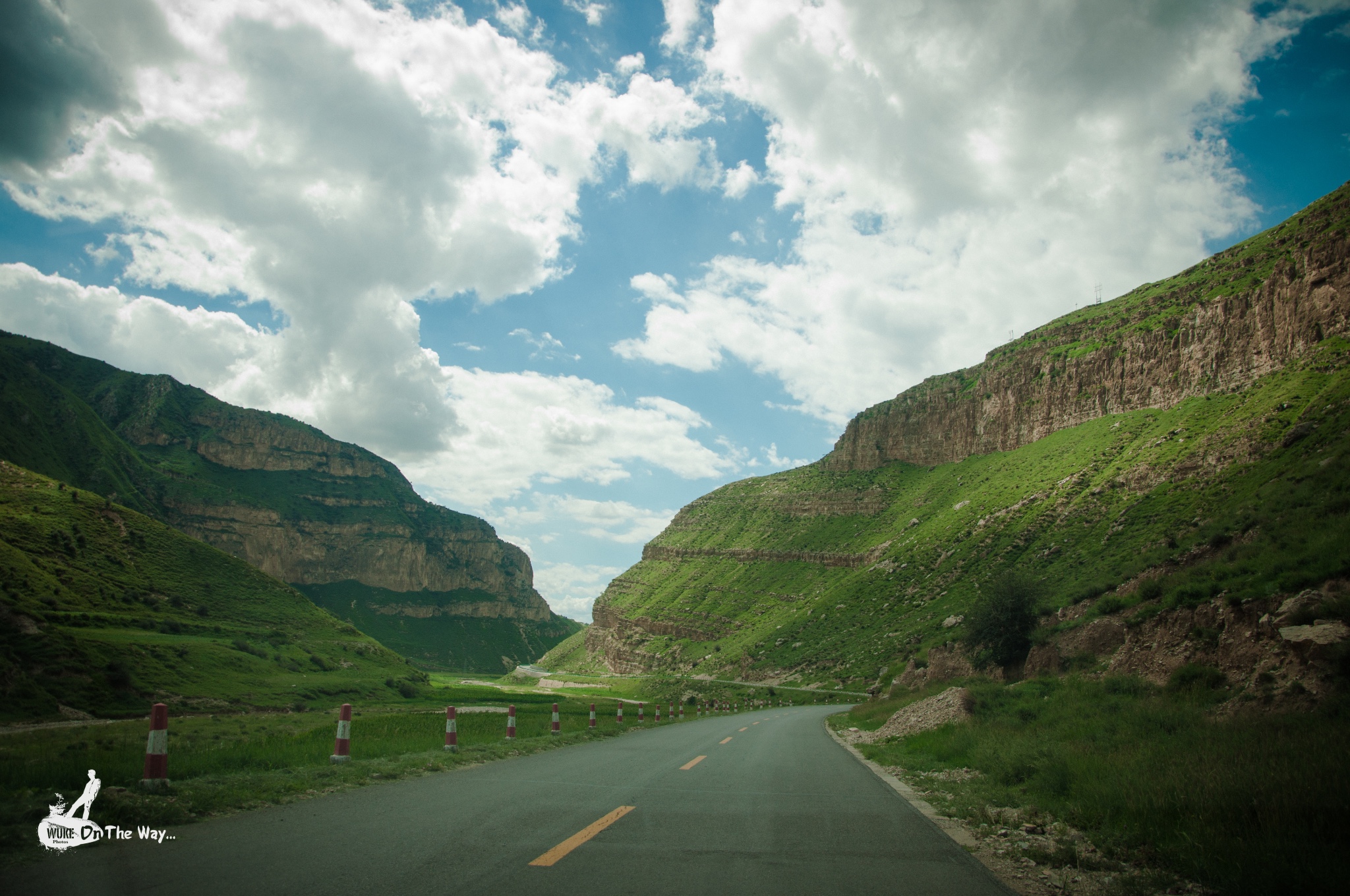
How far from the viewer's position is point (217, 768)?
9562 mm

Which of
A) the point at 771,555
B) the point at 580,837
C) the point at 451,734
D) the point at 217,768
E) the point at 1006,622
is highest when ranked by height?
the point at 771,555

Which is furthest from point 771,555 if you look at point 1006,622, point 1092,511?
point 1006,622

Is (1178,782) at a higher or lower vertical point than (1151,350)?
lower

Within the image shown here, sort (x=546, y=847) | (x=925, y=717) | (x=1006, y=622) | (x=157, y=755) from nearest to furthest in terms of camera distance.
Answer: (x=546, y=847) → (x=157, y=755) → (x=925, y=717) → (x=1006, y=622)

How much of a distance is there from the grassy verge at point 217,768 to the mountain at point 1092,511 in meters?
14.8

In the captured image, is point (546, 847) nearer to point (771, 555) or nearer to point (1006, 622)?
point (1006, 622)

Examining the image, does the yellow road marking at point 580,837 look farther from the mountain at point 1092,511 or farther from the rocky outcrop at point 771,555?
the rocky outcrop at point 771,555

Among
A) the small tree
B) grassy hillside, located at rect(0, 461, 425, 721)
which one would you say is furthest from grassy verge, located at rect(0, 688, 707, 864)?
grassy hillside, located at rect(0, 461, 425, 721)

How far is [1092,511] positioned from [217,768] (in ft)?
193

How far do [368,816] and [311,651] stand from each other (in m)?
70.6

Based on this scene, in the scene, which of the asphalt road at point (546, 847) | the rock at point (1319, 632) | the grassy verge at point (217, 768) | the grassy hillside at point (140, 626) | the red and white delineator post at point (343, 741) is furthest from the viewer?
the grassy hillside at point (140, 626)

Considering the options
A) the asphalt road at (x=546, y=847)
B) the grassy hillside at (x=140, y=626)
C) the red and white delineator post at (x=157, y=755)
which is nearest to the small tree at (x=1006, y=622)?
the asphalt road at (x=546, y=847)

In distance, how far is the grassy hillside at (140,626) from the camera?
35.1 meters

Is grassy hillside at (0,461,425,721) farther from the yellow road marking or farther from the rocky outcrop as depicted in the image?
the rocky outcrop
